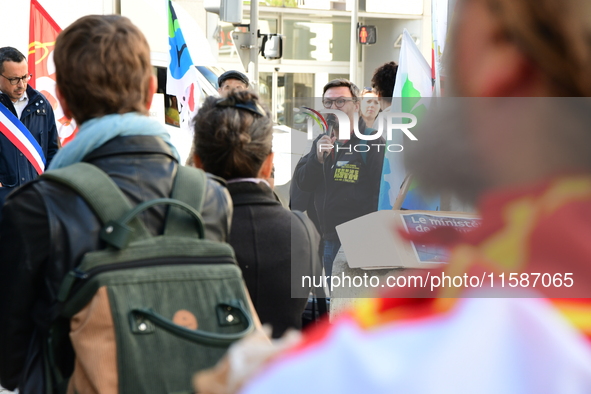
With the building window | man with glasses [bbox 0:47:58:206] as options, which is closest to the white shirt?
man with glasses [bbox 0:47:58:206]

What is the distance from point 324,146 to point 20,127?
3.04 metres

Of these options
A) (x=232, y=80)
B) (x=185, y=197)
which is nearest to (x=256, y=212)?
(x=185, y=197)

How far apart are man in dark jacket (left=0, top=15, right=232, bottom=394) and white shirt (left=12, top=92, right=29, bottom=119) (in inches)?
164

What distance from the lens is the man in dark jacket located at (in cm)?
155

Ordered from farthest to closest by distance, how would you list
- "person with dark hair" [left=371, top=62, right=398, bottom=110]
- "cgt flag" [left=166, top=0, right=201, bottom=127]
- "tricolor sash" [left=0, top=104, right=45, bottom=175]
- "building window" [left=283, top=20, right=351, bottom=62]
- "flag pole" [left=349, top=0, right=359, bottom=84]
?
"building window" [left=283, top=20, right=351, bottom=62] < "flag pole" [left=349, top=0, right=359, bottom=84] < "cgt flag" [left=166, top=0, right=201, bottom=127] < "tricolor sash" [left=0, top=104, right=45, bottom=175] < "person with dark hair" [left=371, top=62, right=398, bottom=110]

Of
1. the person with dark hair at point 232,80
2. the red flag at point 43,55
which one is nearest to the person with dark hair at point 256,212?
the person with dark hair at point 232,80

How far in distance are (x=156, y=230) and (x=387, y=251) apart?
2.54 feet

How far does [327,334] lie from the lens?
506 mm

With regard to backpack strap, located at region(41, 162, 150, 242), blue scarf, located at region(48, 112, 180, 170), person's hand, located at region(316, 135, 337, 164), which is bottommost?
person's hand, located at region(316, 135, 337, 164)

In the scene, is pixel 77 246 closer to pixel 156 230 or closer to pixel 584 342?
pixel 156 230

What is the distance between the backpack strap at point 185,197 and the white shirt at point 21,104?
4361mm

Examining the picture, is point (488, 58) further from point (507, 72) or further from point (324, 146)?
point (324, 146)

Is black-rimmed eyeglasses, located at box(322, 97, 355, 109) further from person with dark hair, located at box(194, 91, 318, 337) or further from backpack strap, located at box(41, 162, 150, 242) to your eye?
backpack strap, located at box(41, 162, 150, 242)

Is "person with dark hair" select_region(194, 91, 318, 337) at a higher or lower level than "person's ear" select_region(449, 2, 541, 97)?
lower
